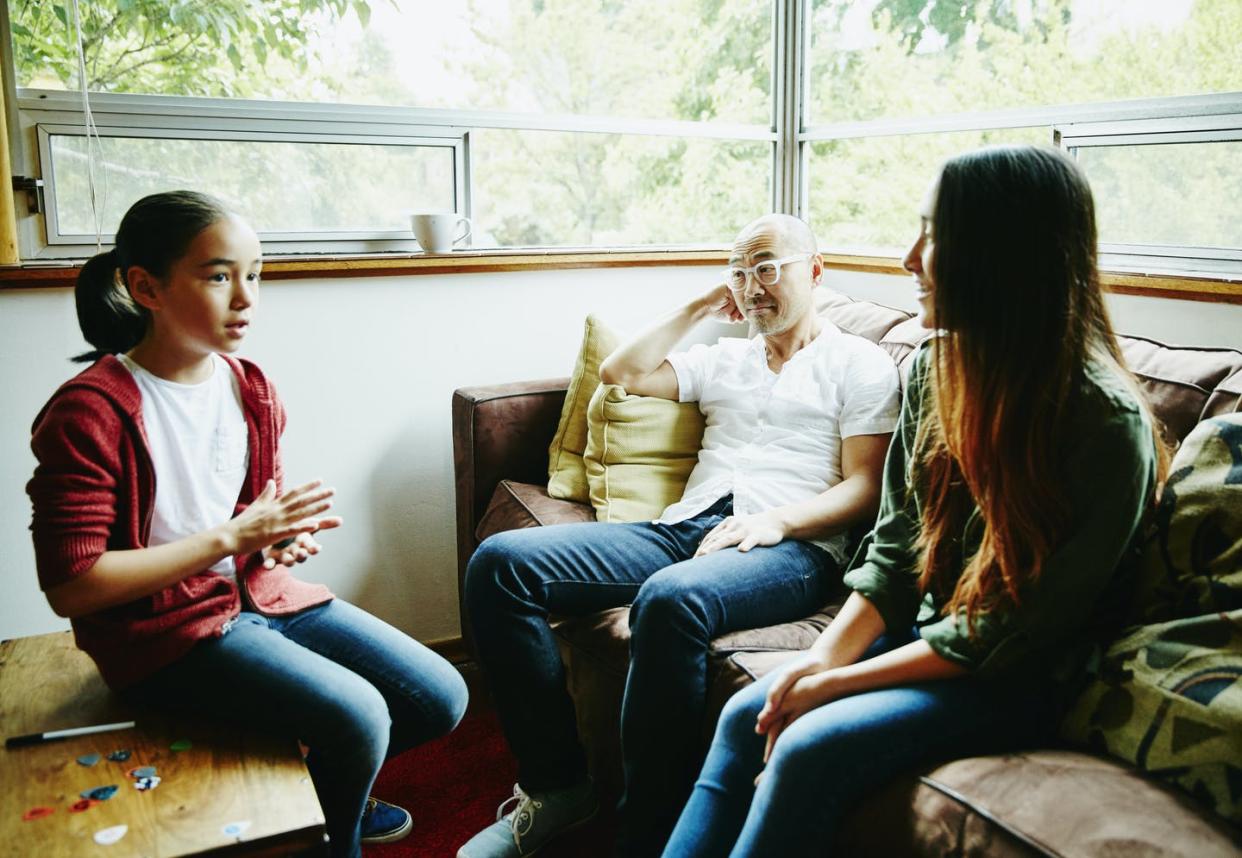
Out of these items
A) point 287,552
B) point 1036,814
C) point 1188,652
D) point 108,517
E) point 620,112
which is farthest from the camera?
point 620,112

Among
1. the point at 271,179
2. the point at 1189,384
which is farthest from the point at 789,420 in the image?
the point at 271,179

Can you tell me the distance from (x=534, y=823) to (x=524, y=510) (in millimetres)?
688

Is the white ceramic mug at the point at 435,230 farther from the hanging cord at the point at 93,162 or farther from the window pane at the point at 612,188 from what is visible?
the hanging cord at the point at 93,162

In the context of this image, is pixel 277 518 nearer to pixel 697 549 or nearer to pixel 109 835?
pixel 109 835

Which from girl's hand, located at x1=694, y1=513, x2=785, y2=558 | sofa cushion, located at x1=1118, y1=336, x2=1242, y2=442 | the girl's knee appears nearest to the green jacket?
sofa cushion, located at x1=1118, y1=336, x2=1242, y2=442

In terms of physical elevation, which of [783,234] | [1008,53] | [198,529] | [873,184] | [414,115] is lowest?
[198,529]

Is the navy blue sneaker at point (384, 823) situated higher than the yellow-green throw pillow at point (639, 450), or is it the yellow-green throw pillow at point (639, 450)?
the yellow-green throw pillow at point (639, 450)

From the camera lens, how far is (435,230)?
252 centimetres

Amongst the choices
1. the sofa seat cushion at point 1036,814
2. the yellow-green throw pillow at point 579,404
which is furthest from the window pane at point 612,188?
the sofa seat cushion at point 1036,814

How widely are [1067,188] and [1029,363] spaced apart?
0.22m

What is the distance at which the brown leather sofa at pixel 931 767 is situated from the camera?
1074 mm

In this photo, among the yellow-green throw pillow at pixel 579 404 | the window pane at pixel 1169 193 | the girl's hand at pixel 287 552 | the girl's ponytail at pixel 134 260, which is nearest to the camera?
the girl's ponytail at pixel 134 260

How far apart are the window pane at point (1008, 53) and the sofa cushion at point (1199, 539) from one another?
1018mm

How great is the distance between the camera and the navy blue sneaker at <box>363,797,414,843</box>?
1899 millimetres
